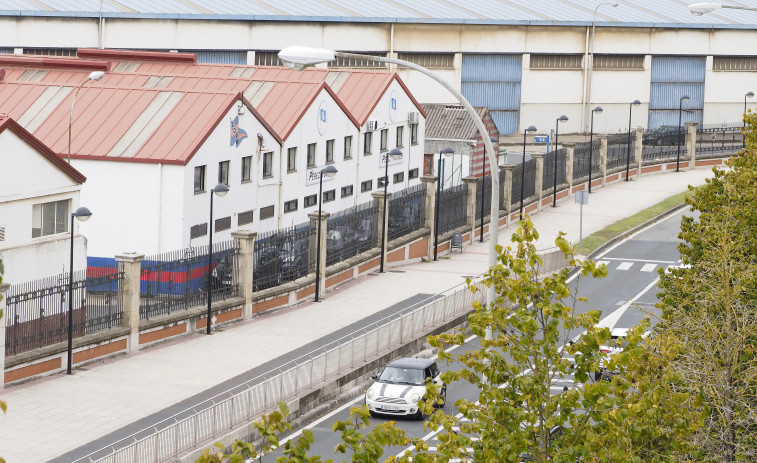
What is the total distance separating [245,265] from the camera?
4578 cm

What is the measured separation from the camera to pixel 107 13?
3440 inches

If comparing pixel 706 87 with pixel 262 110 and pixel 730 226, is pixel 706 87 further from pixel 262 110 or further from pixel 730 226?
pixel 730 226

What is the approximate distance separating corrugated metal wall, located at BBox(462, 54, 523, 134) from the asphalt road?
25975mm

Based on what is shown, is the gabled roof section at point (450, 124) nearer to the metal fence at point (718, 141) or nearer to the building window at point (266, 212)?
the building window at point (266, 212)

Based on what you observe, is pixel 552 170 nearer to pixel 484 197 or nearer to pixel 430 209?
pixel 484 197

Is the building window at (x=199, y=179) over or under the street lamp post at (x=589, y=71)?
under

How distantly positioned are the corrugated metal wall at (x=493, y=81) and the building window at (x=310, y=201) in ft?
110

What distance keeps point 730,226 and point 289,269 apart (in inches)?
957

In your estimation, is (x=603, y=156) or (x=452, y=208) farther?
(x=603, y=156)

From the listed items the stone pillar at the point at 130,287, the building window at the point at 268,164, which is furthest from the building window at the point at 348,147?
the stone pillar at the point at 130,287

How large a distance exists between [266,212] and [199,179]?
19.2ft

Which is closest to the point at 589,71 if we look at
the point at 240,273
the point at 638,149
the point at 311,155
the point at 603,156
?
the point at 638,149

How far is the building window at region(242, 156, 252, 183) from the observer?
56219mm

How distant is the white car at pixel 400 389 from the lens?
3541cm
